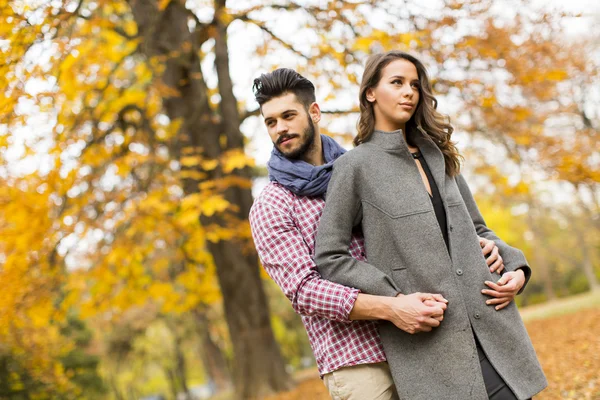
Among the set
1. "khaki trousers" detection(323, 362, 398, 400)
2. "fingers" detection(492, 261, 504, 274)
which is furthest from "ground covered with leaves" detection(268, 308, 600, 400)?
"khaki trousers" detection(323, 362, 398, 400)

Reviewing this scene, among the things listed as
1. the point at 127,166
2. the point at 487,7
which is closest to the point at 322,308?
the point at 487,7

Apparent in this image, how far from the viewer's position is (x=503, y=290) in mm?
2352

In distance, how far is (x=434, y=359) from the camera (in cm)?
226

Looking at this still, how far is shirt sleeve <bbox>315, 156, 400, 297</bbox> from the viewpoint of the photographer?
2.27 meters

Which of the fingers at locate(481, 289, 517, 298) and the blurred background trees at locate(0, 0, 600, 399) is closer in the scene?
the fingers at locate(481, 289, 517, 298)

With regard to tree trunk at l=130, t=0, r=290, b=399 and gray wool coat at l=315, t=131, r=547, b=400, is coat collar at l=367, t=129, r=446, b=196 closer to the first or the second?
gray wool coat at l=315, t=131, r=547, b=400

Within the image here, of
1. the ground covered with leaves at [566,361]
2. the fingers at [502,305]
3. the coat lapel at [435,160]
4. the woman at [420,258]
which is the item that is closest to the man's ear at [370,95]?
the woman at [420,258]

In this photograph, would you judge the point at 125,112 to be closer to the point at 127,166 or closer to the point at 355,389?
the point at 127,166

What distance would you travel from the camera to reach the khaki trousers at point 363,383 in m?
2.34

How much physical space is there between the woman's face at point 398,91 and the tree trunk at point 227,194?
240 inches

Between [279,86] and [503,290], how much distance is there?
1.33 m

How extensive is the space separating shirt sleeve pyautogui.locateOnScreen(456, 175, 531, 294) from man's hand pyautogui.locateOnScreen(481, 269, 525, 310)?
3.4 inches

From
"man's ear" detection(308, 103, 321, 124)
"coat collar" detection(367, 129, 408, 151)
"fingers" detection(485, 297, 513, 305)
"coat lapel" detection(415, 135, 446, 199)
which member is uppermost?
"man's ear" detection(308, 103, 321, 124)

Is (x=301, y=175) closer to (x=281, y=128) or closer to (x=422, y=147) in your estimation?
(x=281, y=128)
